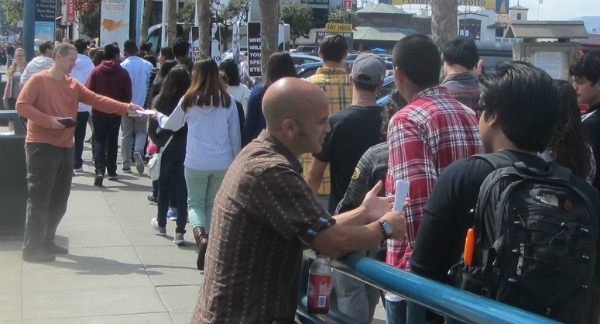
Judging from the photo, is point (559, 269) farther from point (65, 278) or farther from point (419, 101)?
point (65, 278)

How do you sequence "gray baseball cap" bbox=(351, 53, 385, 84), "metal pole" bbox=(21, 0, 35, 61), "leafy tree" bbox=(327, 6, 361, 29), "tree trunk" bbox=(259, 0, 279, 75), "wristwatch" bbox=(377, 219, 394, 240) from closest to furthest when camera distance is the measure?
"wristwatch" bbox=(377, 219, 394, 240), "gray baseball cap" bbox=(351, 53, 385, 84), "tree trunk" bbox=(259, 0, 279, 75), "metal pole" bbox=(21, 0, 35, 61), "leafy tree" bbox=(327, 6, 361, 29)

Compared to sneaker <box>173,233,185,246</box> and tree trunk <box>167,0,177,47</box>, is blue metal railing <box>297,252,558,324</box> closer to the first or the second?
sneaker <box>173,233,185,246</box>

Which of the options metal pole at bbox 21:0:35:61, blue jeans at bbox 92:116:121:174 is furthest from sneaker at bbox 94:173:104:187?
metal pole at bbox 21:0:35:61

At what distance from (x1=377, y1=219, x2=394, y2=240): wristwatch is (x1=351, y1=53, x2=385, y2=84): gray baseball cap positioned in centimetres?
217

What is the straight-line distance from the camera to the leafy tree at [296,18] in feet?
178

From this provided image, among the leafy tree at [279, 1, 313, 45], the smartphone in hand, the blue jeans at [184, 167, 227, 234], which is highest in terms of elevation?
the leafy tree at [279, 1, 313, 45]

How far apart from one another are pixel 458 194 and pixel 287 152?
0.61 meters

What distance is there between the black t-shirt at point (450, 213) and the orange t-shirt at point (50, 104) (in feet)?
17.3

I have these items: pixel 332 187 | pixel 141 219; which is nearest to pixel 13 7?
pixel 141 219

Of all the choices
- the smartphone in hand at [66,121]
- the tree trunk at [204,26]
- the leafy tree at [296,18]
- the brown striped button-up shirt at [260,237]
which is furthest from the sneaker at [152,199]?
the leafy tree at [296,18]

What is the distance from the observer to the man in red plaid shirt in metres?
3.32

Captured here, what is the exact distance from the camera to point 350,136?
488 cm

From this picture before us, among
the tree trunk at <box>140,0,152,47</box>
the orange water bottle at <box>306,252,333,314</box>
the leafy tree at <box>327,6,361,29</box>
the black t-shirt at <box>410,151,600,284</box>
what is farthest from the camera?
the leafy tree at <box>327,6,361,29</box>

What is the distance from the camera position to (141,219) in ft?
31.2
